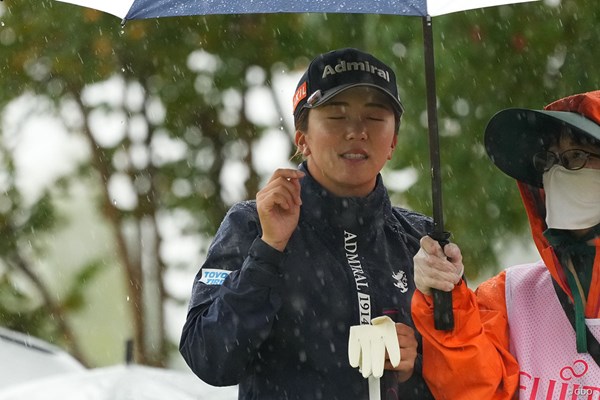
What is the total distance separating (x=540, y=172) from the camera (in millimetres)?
3576

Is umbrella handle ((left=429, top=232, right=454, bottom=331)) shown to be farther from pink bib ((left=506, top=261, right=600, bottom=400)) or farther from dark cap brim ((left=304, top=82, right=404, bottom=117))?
dark cap brim ((left=304, top=82, right=404, bottom=117))

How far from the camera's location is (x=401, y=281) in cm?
359

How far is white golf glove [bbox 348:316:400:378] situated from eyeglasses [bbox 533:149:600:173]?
2.34 feet

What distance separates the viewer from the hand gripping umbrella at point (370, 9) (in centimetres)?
326

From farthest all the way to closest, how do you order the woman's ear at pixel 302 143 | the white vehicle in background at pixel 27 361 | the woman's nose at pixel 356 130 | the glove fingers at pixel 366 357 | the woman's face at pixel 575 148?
1. the white vehicle in background at pixel 27 361
2. the woman's ear at pixel 302 143
3. the woman's nose at pixel 356 130
4. the woman's face at pixel 575 148
5. the glove fingers at pixel 366 357

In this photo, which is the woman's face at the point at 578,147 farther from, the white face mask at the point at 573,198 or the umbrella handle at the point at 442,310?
the umbrella handle at the point at 442,310

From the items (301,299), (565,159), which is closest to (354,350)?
(301,299)

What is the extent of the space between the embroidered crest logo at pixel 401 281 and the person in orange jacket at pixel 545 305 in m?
0.23

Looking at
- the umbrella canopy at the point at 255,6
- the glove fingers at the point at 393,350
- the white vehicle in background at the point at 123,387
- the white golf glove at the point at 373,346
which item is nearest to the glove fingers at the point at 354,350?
the white golf glove at the point at 373,346

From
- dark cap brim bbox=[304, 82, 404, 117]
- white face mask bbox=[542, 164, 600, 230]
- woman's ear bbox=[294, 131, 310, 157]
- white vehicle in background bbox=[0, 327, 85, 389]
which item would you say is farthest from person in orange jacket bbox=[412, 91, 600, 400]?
white vehicle in background bbox=[0, 327, 85, 389]

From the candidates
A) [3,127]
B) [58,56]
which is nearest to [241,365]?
[58,56]

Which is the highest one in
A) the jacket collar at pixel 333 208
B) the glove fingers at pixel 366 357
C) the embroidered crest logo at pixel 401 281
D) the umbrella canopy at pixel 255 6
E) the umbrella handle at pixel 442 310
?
the umbrella canopy at pixel 255 6

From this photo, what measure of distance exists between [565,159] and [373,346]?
0.83m

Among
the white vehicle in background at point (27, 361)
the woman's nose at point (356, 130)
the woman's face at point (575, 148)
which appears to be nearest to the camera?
the woman's face at point (575, 148)
